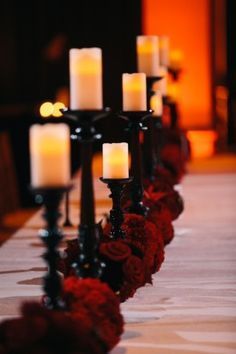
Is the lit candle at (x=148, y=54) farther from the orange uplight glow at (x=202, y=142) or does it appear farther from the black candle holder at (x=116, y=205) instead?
the orange uplight glow at (x=202, y=142)

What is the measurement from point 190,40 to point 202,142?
1.39 metres

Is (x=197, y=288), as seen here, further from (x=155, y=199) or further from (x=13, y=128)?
(x=13, y=128)

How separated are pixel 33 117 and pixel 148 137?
5254 mm

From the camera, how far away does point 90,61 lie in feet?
6.63

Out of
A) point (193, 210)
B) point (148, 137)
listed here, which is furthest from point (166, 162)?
point (148, 137)

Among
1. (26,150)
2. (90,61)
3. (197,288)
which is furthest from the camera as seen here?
(26,150)

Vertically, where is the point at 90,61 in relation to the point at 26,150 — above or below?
above

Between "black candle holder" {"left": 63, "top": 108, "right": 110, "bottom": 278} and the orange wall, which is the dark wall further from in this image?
"black candle holder" {"left": 63, "top": 108, "right": 110, "bottom": 278}

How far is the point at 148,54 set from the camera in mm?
3451

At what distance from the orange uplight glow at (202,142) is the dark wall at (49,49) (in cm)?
140

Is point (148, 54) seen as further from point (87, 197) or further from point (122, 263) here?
point (87, 197)

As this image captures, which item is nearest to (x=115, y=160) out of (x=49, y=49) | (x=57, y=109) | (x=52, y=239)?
(x=52, y=239)

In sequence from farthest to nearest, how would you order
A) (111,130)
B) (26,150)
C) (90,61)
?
(111,130) → (26,150) → (90,61)

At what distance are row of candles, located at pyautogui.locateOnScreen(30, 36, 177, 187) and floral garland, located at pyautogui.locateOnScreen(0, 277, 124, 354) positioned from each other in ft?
0.73
